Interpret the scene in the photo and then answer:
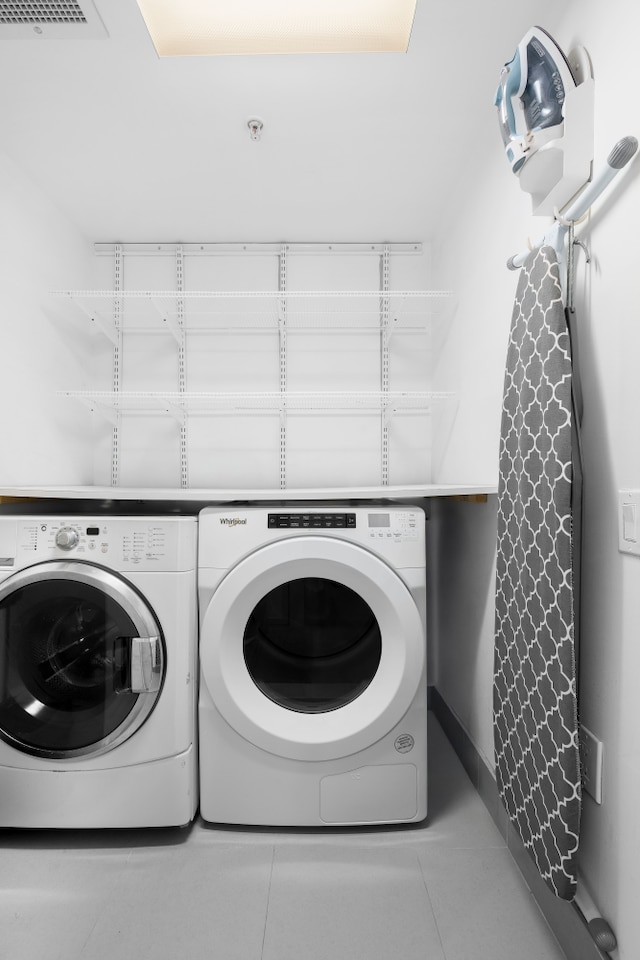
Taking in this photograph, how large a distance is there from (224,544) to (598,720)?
1043 millimetres

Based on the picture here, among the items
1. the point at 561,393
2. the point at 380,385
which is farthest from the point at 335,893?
the point at 380,385


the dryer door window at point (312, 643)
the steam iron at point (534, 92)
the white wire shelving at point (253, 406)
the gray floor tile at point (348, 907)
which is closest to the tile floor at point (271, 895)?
the gray floor tile at point (348, 907)

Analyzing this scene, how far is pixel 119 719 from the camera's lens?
1.57 m

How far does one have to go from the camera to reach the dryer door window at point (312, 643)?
167 centimetres

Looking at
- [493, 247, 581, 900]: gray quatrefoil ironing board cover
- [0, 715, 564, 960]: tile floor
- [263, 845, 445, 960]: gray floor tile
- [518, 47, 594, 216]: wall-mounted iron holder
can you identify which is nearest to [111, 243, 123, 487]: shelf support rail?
[0, 715, 564, 960]: tile floor

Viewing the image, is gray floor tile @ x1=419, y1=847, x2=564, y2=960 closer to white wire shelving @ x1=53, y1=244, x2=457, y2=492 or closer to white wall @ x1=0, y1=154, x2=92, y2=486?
white wire shelving @ x1=53, y1=244, x2=457, y2=492

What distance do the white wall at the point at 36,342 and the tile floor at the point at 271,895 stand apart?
4.00 ft

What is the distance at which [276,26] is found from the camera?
52.9 inches

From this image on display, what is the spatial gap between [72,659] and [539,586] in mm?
1314

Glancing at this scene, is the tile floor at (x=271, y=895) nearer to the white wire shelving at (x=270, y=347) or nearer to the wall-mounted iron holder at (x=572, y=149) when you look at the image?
the white wire shelving at (x=270, y=347)

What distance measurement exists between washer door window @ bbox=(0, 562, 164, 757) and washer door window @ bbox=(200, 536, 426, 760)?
0.20m

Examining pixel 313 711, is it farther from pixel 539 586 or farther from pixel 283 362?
pixel 283 362

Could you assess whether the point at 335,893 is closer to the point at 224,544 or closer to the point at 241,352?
the point at 224,544

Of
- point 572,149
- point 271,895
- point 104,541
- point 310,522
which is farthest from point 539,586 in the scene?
point 104,541
